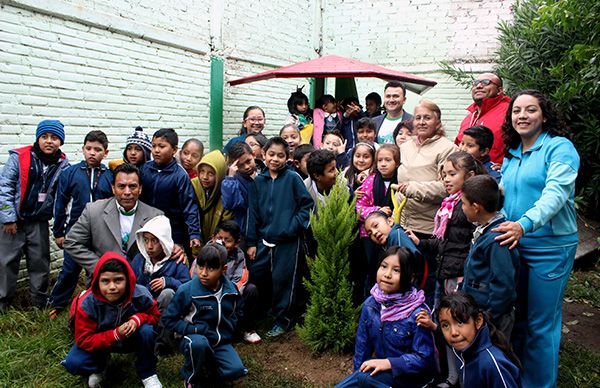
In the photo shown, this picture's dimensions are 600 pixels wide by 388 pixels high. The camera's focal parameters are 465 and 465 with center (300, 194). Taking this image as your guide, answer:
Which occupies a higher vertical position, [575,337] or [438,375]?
[438,375]

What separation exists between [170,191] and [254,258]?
100 centimetres

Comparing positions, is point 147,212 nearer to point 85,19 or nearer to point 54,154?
point 54,154

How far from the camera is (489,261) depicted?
8.88 ft

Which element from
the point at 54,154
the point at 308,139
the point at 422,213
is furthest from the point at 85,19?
the point at 422,213

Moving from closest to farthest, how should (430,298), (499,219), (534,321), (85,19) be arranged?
(499,219)
(534,321)
(430,298)
(85,19)

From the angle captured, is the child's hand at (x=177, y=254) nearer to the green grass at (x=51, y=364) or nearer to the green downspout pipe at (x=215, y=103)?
the green grass at (x=51, y=364)

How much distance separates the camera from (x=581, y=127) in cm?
655

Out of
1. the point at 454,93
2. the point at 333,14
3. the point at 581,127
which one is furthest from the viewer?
the point at 333,14

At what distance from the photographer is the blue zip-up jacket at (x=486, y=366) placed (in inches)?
93.4

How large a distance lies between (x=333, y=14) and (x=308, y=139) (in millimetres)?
4677

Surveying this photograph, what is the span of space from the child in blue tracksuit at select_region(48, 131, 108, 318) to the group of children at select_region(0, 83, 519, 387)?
1 centimetres

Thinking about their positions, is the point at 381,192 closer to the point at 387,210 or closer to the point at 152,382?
the point at 387,210

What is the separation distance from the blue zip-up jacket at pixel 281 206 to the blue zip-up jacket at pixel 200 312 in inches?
34.5

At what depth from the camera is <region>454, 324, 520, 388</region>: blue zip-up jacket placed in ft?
7.79
